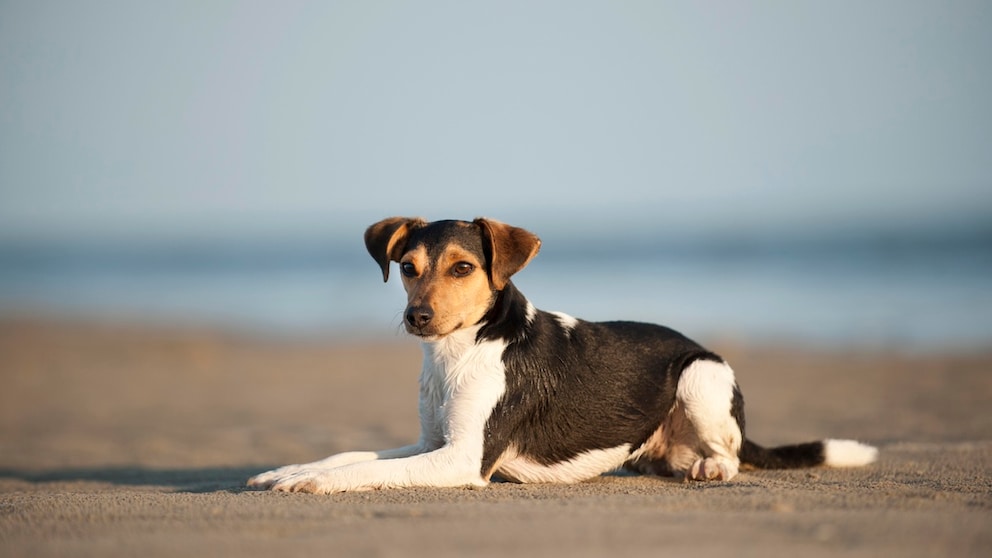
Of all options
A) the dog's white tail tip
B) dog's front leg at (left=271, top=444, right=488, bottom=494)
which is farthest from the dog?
the dog's white tail tip

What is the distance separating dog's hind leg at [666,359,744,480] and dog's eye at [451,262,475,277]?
177cm

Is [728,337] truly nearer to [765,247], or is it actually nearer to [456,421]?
[456,421]

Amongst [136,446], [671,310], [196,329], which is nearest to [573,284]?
[671,310]

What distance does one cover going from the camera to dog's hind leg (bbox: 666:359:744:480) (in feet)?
22.7

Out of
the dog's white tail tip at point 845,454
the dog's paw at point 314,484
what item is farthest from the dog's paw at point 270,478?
the dog's white tail tip at point 845,454

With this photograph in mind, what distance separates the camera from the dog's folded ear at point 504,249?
6461 millimetres

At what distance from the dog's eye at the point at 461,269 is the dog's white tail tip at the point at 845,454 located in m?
3.00

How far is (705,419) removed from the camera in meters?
6.92

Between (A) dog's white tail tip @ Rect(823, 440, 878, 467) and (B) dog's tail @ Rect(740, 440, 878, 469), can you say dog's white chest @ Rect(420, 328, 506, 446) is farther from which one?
(A) dog's white tail tip @ Rect(823, 440, 878, 467)

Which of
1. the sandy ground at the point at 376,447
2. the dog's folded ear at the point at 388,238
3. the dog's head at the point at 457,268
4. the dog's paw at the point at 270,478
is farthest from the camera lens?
the dog's folded ear at the point at 388,238

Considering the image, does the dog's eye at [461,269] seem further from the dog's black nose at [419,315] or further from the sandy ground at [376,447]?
the sandy ground at [376,447]

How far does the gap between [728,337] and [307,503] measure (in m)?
14.1

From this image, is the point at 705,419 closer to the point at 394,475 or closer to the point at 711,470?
the point at 711,470

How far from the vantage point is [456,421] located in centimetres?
622
